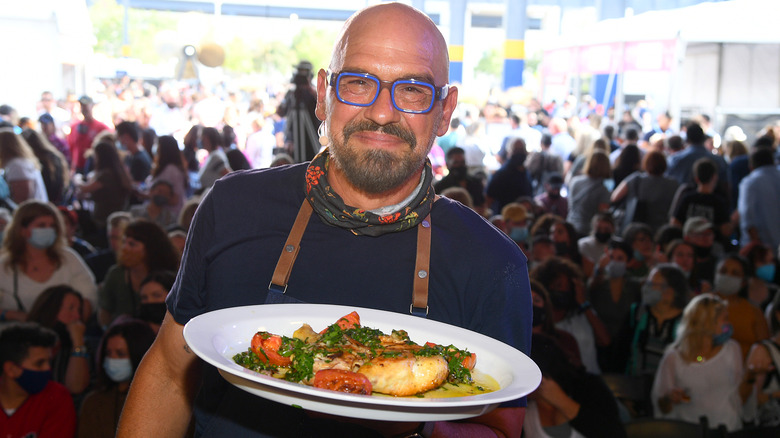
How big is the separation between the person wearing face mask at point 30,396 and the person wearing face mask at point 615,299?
3724 millimetres

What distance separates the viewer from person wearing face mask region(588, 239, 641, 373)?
5727mm

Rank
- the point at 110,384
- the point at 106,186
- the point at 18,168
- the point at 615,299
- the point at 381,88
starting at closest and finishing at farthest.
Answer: the point at 381,88 → the point at 110,384 → the point at 615,299 → the point at 18,168 → the point at 106,186

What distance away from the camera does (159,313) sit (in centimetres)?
475

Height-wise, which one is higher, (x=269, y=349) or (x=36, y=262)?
(x=269, y=349)

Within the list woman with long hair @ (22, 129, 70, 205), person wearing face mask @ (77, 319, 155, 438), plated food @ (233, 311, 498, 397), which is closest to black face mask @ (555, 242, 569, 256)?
person wearing face mask @ (77, 319, 155, 438)

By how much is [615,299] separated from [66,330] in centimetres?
406

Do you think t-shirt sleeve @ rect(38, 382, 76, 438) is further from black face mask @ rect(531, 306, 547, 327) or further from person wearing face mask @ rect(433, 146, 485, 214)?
person wearing face mask @ rect(433, 146, 485, 214)

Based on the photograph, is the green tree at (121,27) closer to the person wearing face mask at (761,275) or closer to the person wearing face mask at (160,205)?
the person wearing face mask at (160,205)

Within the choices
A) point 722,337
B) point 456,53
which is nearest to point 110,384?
point 722,337

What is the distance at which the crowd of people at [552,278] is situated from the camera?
4219mm

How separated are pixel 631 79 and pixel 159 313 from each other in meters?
23.1

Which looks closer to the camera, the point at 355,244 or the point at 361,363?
the point at 361,363

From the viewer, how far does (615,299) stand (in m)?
5.97

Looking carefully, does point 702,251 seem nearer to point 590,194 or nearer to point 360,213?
point 590,194
